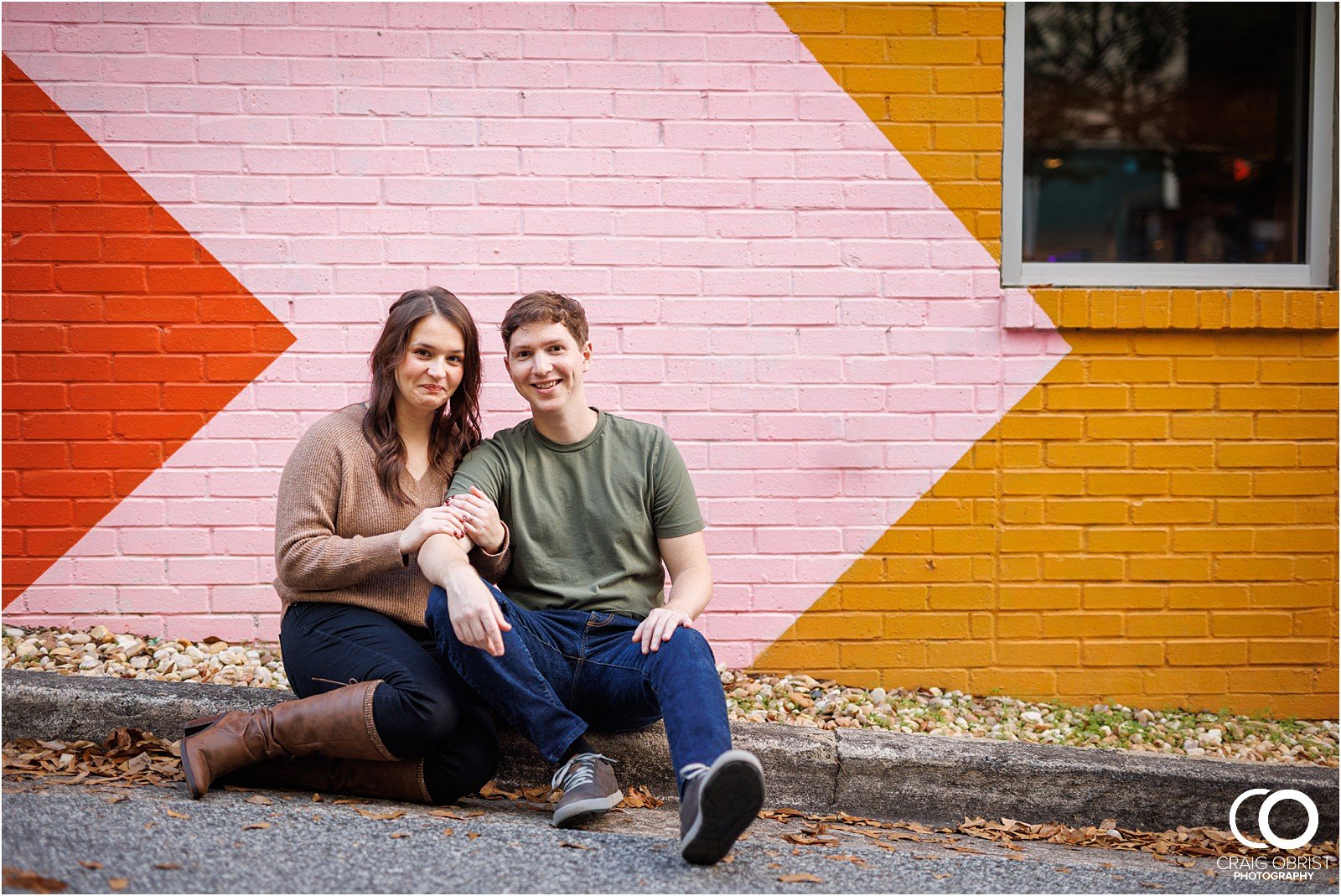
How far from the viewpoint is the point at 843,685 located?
12.5 ft

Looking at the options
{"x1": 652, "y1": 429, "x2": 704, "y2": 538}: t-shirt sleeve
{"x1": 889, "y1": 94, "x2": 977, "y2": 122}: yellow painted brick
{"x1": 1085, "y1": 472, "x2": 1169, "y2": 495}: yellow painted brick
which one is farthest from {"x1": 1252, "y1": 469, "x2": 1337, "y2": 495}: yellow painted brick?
{"x1": 652, "y1": 429, "x2": 704, "y2": 538}: t-shirt sleeve

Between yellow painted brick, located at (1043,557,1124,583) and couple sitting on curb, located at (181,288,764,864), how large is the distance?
160cm

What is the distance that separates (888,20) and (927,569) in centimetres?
203

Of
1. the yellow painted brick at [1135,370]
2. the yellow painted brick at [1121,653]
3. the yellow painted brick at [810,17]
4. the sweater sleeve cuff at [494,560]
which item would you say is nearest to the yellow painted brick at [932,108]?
the yellow painted brick at [810,17]

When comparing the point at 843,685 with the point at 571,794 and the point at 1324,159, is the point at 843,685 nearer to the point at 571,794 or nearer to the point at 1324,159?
the point at 571,794

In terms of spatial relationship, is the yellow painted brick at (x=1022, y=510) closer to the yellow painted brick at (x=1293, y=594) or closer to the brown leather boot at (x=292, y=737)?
the yellow painted brick at (x=1293, y=594)

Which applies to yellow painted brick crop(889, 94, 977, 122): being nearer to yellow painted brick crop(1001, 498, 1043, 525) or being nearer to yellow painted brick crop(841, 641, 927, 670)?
yellow painted brick crop(1001, 498, 1043, 525)

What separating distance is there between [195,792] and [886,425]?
2.53 meters

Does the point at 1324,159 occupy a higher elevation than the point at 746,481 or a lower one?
higher

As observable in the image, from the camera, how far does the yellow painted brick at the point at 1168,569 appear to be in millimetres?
3822

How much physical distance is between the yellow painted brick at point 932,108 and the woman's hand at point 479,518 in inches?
84.2

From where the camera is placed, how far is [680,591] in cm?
286

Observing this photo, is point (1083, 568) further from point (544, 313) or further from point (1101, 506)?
point (544, 313)

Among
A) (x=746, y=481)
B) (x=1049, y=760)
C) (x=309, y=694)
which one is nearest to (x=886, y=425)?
(x=746, y=481)
